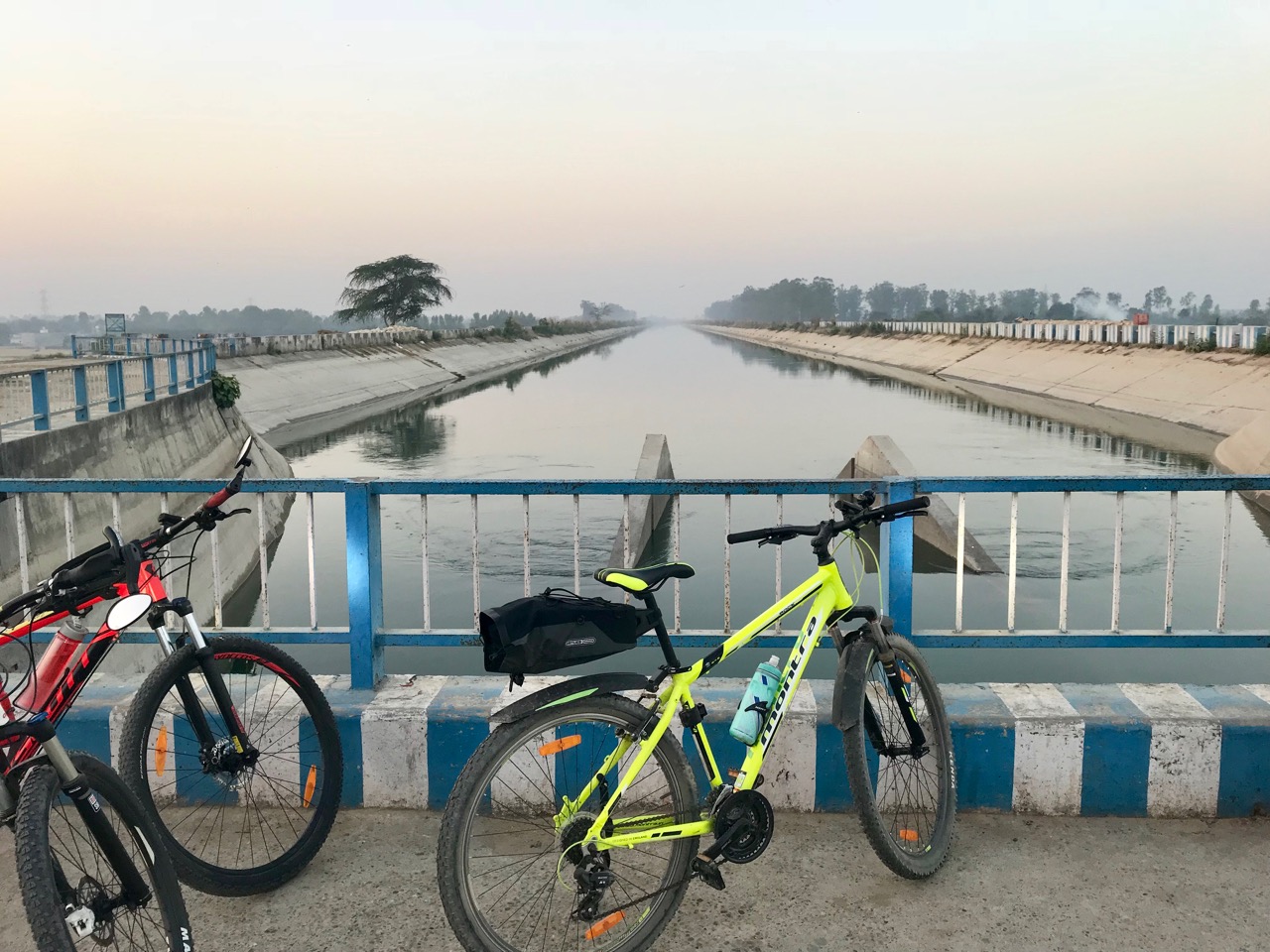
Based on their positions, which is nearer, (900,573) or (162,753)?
(162,753)

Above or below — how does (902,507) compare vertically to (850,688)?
above

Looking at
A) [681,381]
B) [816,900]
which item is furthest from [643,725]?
[681,381]

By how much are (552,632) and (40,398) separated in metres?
13.3

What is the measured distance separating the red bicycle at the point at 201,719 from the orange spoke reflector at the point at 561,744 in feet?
3.56

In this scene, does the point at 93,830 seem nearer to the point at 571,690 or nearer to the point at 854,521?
the point at 571,690

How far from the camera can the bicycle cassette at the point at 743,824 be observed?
319 centimetres

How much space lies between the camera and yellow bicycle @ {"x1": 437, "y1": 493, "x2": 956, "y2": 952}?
9.78 feet

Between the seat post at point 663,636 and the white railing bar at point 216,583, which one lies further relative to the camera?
the white railing bar at point 216,583

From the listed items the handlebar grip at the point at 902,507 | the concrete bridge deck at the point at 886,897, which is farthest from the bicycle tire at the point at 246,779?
the handlebar grip at the point at 902,507

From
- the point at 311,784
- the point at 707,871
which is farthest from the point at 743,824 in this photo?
the point at 311,784

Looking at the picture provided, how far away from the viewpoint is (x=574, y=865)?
3.02 metres

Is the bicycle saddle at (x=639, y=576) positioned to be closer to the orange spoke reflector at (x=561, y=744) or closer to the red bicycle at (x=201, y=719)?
the orange spoke reflector at (x=561, y=744)

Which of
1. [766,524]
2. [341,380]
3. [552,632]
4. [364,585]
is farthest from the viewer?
[341,380]

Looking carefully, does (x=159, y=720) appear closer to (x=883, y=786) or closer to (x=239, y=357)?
(x=883, y=786)
